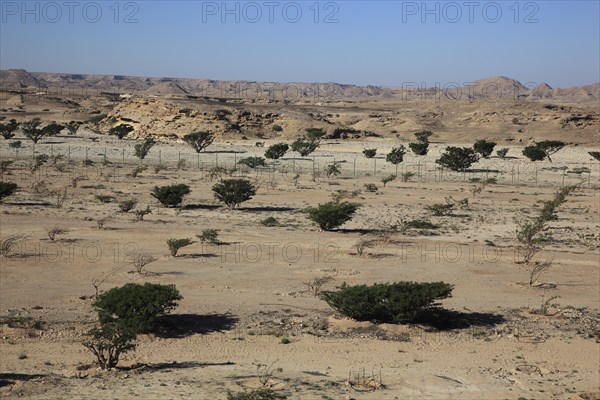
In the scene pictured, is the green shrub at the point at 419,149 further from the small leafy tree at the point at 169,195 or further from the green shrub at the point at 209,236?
the green shrub at the point at 209,236

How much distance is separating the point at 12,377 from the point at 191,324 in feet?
13.9

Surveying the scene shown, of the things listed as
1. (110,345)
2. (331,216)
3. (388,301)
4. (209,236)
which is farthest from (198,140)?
(110,345)

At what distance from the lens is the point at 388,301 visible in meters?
14.5

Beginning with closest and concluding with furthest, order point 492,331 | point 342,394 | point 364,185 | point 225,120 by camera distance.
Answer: point 342,394, point 492,331, point 364,185, point 225,120

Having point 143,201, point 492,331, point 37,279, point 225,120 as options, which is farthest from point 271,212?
point 225,120

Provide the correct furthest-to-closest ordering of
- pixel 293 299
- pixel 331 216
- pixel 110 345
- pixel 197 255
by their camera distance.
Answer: pixel 331 216
pixel 197 255
pixel 293 299
pixel 110 345

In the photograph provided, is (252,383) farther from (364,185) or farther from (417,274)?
(364,185)

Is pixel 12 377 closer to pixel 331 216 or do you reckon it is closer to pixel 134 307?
pixel 134 307

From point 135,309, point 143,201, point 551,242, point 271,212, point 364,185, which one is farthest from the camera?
point 364,185

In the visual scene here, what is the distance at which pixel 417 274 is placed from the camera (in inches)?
737

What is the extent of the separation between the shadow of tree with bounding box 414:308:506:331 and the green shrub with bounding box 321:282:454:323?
0.55 ft

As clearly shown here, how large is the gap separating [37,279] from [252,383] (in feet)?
28.7

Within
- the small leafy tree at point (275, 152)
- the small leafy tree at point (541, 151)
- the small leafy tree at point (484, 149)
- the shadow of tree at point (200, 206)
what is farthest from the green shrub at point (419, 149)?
the shadow of tree at point (200, 206)

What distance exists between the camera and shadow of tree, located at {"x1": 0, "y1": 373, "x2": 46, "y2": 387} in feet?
33.9
